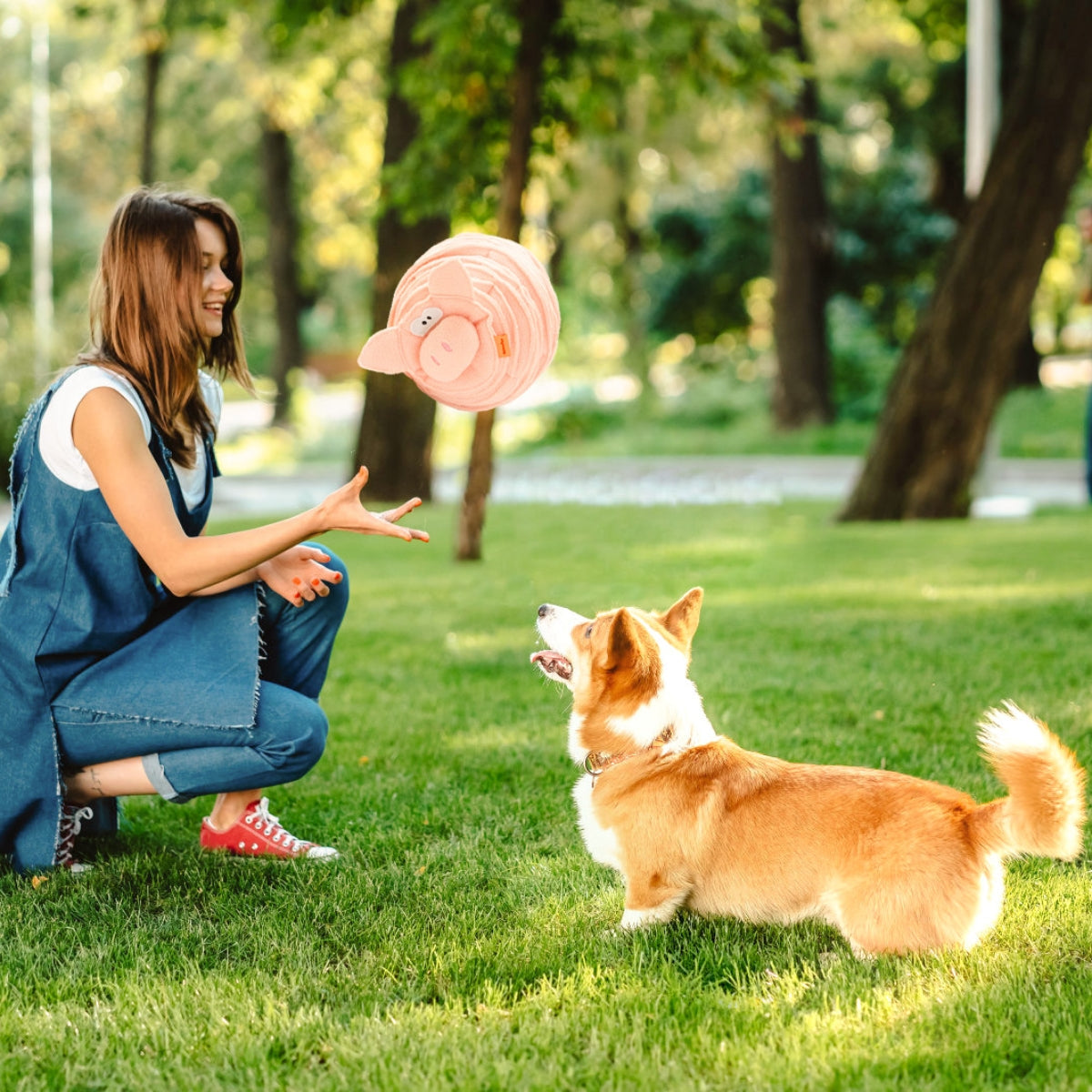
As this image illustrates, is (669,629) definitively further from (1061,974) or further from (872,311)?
(872,311)

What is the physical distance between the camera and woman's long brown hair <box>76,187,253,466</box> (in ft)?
11.3

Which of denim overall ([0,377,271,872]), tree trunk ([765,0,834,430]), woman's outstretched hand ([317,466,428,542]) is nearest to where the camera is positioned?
woman's outstretched hand ([317,466,428,542])

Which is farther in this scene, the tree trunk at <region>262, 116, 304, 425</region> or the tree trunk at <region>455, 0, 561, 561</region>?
the tree trunk at <region>262, 116, 304, 425</region>

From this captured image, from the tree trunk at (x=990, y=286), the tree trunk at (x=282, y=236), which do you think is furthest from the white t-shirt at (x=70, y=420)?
the tree trunk at (x=282, y=236)

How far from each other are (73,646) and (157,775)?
0.40 m

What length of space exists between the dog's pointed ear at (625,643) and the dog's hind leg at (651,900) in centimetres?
51

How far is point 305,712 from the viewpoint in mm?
3539

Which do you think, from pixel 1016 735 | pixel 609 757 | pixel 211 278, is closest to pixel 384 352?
pixel 211 278

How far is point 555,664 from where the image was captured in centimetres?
348

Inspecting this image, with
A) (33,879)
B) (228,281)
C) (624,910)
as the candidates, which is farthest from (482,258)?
(33,879)

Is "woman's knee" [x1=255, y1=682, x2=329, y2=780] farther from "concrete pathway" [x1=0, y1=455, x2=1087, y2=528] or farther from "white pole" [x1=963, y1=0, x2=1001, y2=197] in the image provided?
"white pole" [x1=963, y1=0, x2=1001, y2=197]

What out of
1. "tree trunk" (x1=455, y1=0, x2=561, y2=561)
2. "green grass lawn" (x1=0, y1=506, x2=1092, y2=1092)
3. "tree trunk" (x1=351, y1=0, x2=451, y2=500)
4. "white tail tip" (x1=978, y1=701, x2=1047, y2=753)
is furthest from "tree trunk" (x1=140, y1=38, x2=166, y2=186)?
"white tail tip" (x1=978, y1=701, x2=1047, y2=753)

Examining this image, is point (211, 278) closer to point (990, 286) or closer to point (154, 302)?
point (154, 302)

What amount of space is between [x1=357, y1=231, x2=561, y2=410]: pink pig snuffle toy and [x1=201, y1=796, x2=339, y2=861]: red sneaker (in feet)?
4.31
